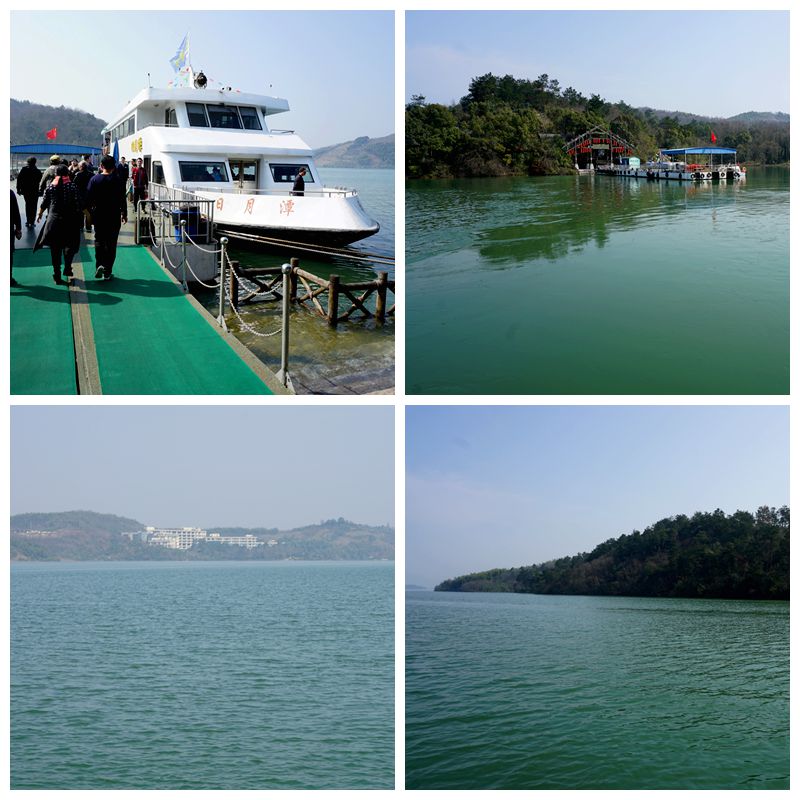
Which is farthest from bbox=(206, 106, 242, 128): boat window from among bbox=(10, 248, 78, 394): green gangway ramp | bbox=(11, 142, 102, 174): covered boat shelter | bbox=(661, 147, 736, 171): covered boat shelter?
bbox=(661, 147, 736, 171): covered boat shelter

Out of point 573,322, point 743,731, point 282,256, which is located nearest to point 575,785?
point 743,731

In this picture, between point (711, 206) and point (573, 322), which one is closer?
point (573, 322)

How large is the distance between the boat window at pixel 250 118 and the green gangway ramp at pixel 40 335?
29.7ft

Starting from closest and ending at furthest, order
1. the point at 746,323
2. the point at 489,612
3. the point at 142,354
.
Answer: the point at 142,354 → the point at 746,323 → the point at 489,612

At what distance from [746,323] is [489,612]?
23344 millimetres

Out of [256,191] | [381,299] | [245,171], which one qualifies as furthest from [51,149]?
[381,299]

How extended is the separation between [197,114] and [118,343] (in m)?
11.7

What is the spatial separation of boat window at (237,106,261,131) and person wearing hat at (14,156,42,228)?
6.33 m

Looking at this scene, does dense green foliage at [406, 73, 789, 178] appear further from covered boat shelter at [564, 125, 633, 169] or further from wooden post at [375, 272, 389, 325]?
wooden post at [375, 272, 389, 325]

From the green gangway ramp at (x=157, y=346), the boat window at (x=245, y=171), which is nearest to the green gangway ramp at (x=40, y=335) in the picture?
the green gangway ramp at (x=157, y=346)

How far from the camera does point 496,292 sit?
398 inches

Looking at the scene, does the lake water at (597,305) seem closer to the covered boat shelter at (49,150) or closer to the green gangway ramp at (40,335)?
the green gangway ramp at (40,335)

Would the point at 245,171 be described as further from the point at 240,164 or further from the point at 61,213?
the point at 61,213

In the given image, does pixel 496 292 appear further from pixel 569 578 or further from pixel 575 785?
pixel 569 578
